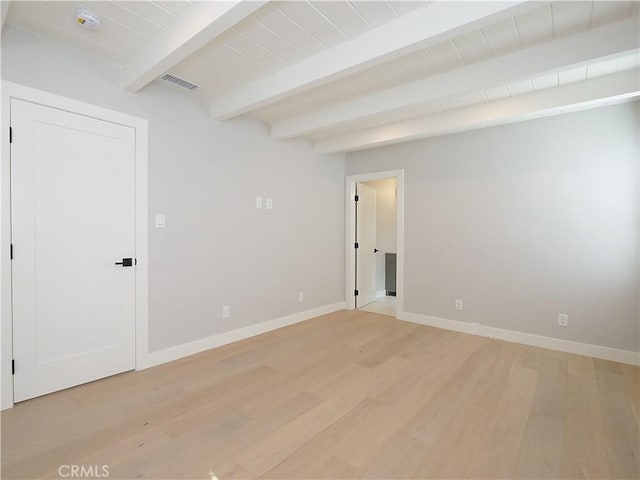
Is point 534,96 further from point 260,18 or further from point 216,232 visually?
point 216,232

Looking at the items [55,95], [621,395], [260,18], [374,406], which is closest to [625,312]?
[621,395]

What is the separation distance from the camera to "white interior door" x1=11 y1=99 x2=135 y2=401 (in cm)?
221

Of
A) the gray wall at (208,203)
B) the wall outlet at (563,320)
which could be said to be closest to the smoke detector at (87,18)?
the gray wall at (208,203)

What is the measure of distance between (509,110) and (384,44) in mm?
1814

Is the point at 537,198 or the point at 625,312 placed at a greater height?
the point at 537,198

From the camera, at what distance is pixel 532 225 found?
347 cm

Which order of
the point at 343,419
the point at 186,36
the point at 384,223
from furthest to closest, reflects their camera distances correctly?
the point at 384,223 < the point at 343,419 < the point at 186,36

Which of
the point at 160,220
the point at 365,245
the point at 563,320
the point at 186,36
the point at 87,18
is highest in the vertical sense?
the point at 87,18

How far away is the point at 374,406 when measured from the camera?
7.28ft

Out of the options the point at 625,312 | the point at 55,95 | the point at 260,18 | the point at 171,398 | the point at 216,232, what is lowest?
the point at 171,398

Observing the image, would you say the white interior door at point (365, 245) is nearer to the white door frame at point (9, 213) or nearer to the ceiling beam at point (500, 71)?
the ceiling beam at point (500, 71)

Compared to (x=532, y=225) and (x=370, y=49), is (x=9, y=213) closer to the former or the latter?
(x=370, y=49)

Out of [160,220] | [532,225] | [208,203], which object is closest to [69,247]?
[160,220]

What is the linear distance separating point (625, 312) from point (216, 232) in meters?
4.19
